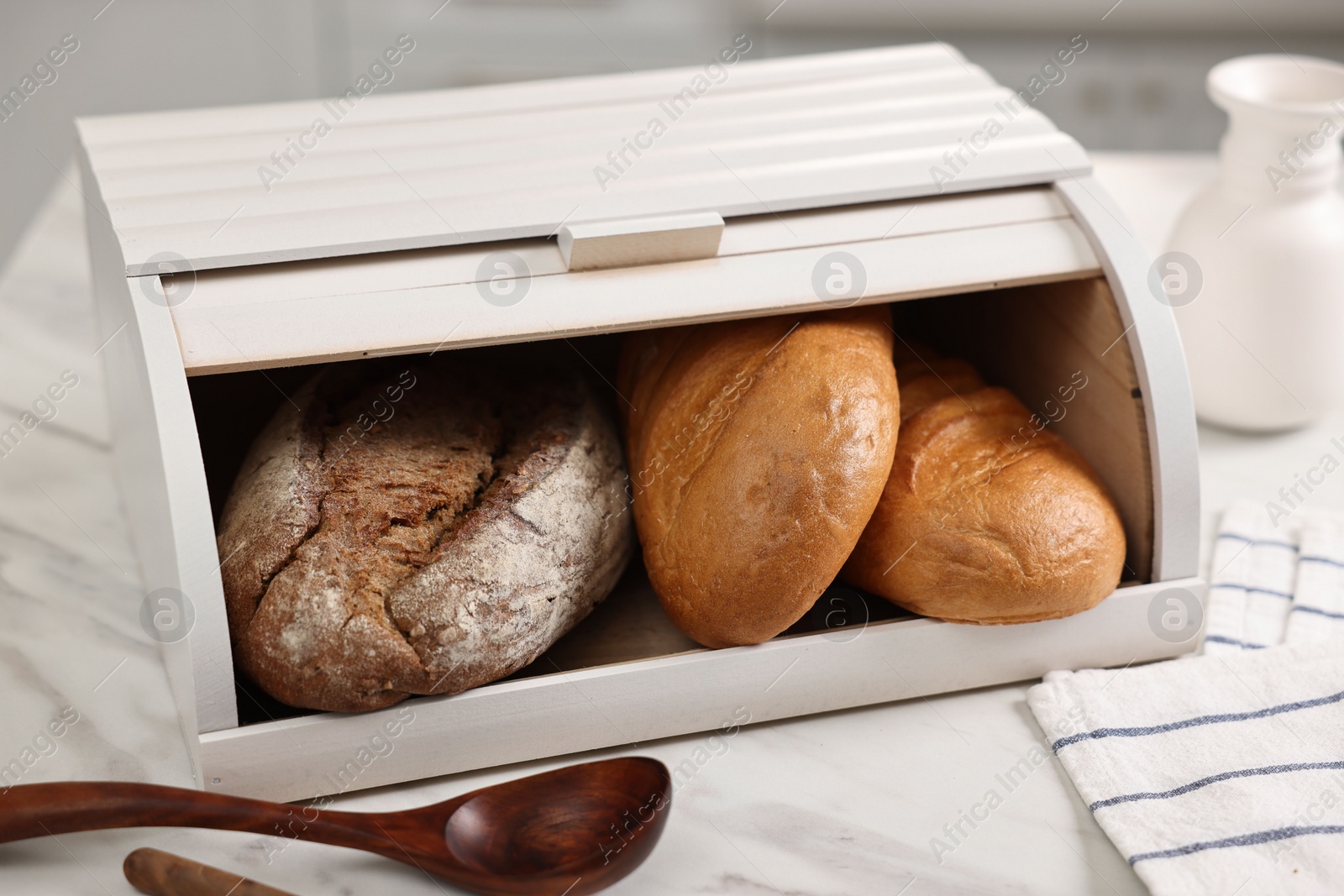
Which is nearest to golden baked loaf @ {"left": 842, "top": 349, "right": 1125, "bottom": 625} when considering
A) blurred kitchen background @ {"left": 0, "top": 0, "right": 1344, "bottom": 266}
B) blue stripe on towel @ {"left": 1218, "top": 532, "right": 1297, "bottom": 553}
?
blue stripe on towel @ {"left": 1218, "top": 532, "right": 1297, "bottom": 553}

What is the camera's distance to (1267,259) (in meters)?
1.21

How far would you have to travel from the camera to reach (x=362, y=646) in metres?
0.83

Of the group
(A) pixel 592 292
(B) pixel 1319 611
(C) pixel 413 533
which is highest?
(A) pixel 592 292

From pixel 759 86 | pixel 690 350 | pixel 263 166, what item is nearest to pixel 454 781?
pixel 690 350

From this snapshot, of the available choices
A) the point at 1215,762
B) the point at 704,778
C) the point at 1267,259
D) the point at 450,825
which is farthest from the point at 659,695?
the point at 1267,259

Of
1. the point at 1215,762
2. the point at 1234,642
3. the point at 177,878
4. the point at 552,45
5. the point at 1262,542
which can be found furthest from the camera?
the point at 552,45

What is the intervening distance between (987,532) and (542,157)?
50cm

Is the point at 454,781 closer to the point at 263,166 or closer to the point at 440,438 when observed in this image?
the point at 440,438

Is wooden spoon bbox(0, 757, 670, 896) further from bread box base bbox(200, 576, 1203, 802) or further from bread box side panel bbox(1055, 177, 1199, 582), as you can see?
bread box side panel bbox(1055, 177, 1199, 582)

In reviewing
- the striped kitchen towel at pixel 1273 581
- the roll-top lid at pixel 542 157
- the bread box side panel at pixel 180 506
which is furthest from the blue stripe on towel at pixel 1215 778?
the bread box side panel at pixel 180 506

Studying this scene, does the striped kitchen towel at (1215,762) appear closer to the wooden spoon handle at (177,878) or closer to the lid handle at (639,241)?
the lid handle at (639,241)

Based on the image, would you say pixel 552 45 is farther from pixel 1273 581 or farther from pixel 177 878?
pixel 177 878

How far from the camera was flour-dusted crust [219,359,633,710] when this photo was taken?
836mm

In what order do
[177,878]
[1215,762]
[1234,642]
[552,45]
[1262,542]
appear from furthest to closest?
[552,45], [1262,542], [1234,642], [1215,762], [177,878]
